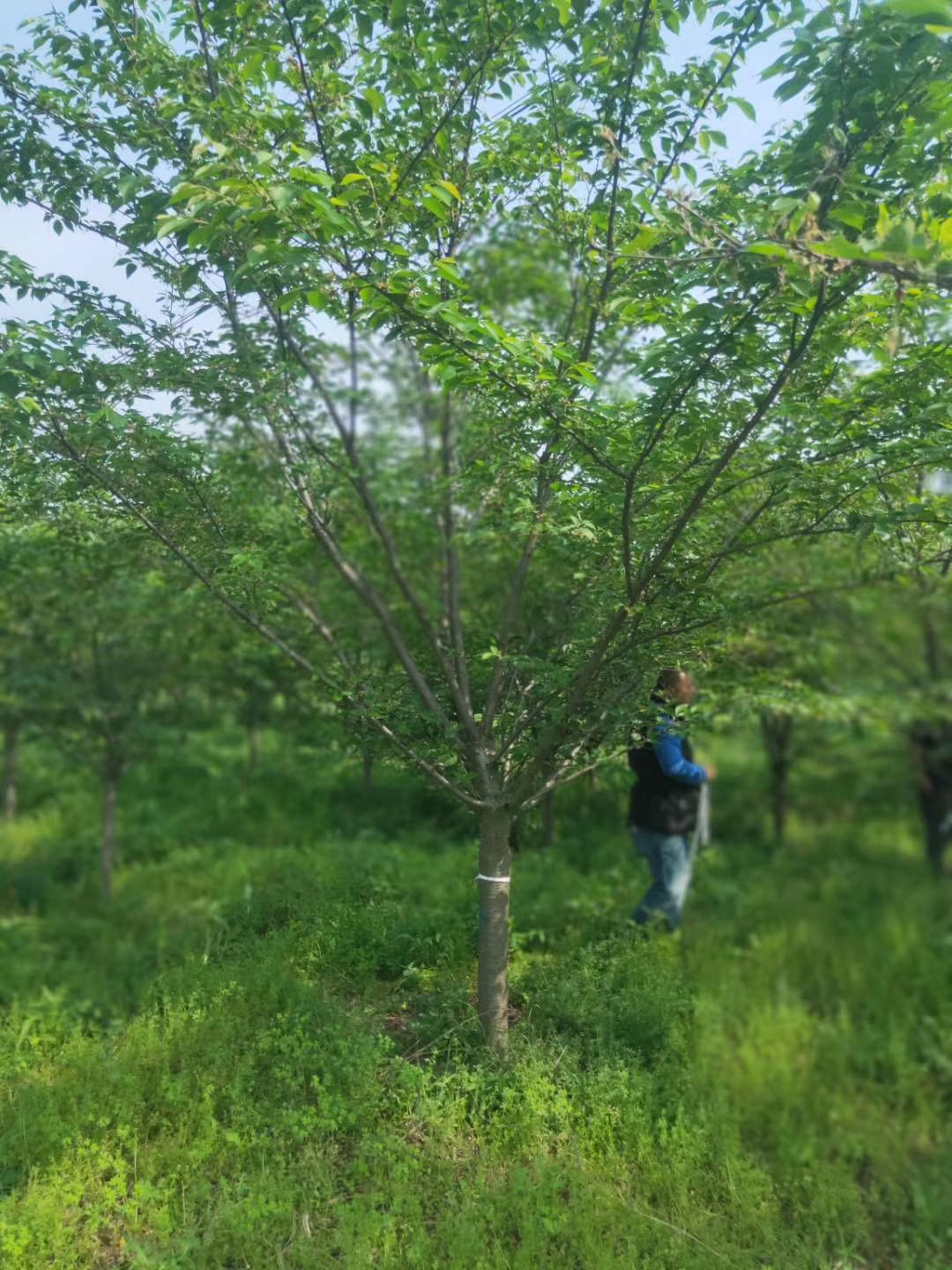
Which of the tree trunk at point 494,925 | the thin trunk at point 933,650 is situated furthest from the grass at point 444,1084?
the thin trunk at point 933,650

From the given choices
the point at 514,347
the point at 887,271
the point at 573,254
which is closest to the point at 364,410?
the point at 573,254

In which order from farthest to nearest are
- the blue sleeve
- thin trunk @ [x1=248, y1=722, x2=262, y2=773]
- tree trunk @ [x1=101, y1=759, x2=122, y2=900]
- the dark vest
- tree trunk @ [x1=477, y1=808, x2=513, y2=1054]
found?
1. thin trunk @ [x1=248, y1=722, x2=262, y2=773]
2. tree trunk @ [x1=101, y1=759, x2=122, y2=900]
3. the dark vest
4. the blue sleeve
5. tree trunk @ [x1=477, y1=808, x2=513, y2=1054]

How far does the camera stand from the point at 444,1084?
3662 millimetres

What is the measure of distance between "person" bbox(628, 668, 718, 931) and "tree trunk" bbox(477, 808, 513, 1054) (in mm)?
1244

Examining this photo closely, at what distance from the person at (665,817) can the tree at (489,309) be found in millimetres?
991

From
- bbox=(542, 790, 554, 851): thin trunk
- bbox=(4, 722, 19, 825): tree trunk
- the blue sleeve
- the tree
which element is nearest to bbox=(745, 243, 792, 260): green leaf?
the tree

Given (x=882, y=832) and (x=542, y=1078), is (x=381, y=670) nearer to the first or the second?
(x=542, y=1078)

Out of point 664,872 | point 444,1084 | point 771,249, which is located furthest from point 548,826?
point 771,249

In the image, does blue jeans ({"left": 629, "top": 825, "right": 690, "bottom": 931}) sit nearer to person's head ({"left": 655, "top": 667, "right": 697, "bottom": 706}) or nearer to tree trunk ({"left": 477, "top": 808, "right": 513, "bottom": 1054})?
person's head ({"left": 655, "top": 667, "right": 697, "bottom": 706})

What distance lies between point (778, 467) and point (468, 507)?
2.40 m

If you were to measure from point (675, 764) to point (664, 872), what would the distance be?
84cm

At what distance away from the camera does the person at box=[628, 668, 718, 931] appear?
4.94 m

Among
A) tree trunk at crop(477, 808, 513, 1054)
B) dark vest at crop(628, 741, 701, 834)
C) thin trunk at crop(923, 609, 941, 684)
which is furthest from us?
thin trunk at crop(923, 609, 941, 684)

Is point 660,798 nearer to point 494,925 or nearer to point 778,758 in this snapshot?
point 494,925
